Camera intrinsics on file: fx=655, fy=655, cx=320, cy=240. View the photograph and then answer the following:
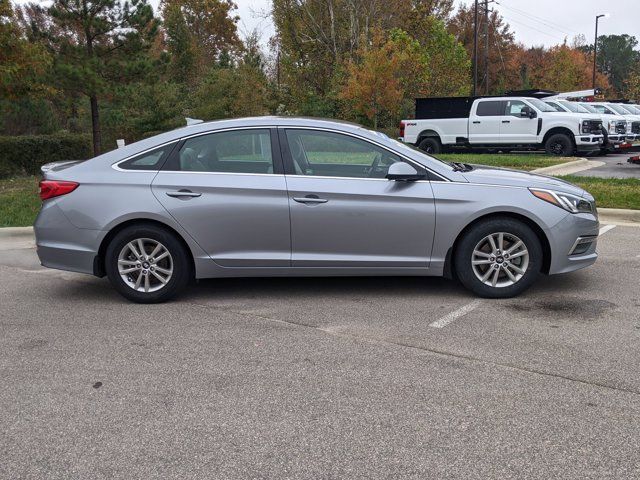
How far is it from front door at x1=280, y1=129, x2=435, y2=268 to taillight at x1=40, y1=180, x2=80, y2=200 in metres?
1.88

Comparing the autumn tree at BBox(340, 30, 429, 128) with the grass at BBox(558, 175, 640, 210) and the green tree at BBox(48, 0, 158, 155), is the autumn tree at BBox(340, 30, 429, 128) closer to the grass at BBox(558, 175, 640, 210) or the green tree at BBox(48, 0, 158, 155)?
the green tree at BBox(48, 0, 158, 155)

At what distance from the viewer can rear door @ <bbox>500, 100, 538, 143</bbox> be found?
20.3 meters

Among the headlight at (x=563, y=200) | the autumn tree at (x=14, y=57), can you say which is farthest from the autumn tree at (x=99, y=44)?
the headlight at (x=563, y=200)

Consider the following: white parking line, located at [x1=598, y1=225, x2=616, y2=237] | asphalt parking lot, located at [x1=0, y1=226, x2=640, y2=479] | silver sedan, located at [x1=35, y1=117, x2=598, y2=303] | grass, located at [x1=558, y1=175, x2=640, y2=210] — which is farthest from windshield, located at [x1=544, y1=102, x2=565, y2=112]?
silver sedan, located at [x1=35, y1=117, x2=598, y2=303]

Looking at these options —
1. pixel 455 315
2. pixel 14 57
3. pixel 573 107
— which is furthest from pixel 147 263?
pixel 573 107

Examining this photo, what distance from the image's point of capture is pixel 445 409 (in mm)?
3584

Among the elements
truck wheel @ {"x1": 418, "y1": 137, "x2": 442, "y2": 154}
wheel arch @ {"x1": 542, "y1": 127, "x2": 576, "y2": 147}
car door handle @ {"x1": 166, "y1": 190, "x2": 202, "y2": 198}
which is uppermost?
wheel arch @ {"x1": 542, "y1": 127, "x2": 576, "y2": 147}

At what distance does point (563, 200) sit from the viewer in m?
5.67

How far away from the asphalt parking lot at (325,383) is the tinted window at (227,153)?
3.89ft

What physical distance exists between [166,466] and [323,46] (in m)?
40.2

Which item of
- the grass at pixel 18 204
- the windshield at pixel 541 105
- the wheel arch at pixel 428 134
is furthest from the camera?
the wheel arch at pixel 428 134

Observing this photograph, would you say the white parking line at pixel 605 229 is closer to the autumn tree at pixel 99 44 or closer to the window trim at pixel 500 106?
the window trim at pixel 500 106

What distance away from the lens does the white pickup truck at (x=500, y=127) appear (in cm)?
1969

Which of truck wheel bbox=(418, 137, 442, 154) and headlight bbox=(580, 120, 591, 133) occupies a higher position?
headlight bbox=(580, 120, 591, 133)
